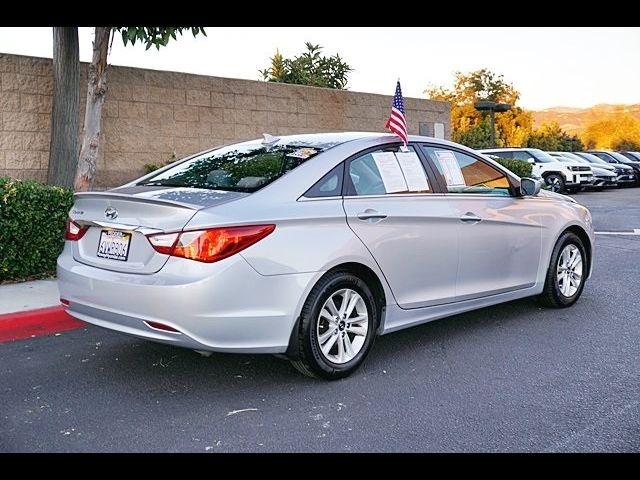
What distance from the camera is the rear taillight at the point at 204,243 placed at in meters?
3.70

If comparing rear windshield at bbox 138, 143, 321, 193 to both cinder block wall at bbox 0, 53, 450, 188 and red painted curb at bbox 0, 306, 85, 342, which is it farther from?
cinder block wall at bbox 0, 53, 450, 188

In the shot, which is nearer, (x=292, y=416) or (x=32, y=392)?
(x=292, y=416)

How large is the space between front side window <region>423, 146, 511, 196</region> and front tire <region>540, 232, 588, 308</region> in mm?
831

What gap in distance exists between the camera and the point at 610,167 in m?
25.2

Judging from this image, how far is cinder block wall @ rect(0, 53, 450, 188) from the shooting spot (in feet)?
32.3

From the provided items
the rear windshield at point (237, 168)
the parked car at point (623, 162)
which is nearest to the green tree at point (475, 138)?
the parked car at point (623, 162)

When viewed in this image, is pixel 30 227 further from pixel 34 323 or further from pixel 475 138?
pixel 475 138

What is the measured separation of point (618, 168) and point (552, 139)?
1704 cm

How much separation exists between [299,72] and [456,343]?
43.8ft

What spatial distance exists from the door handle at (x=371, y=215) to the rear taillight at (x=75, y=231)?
1748 mm

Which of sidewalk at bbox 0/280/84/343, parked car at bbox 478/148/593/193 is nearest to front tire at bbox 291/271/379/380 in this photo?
sidewalk at bbox 0/280/84/343

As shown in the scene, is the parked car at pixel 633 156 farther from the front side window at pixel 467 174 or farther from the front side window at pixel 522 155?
the front side window at pixel 467 174
